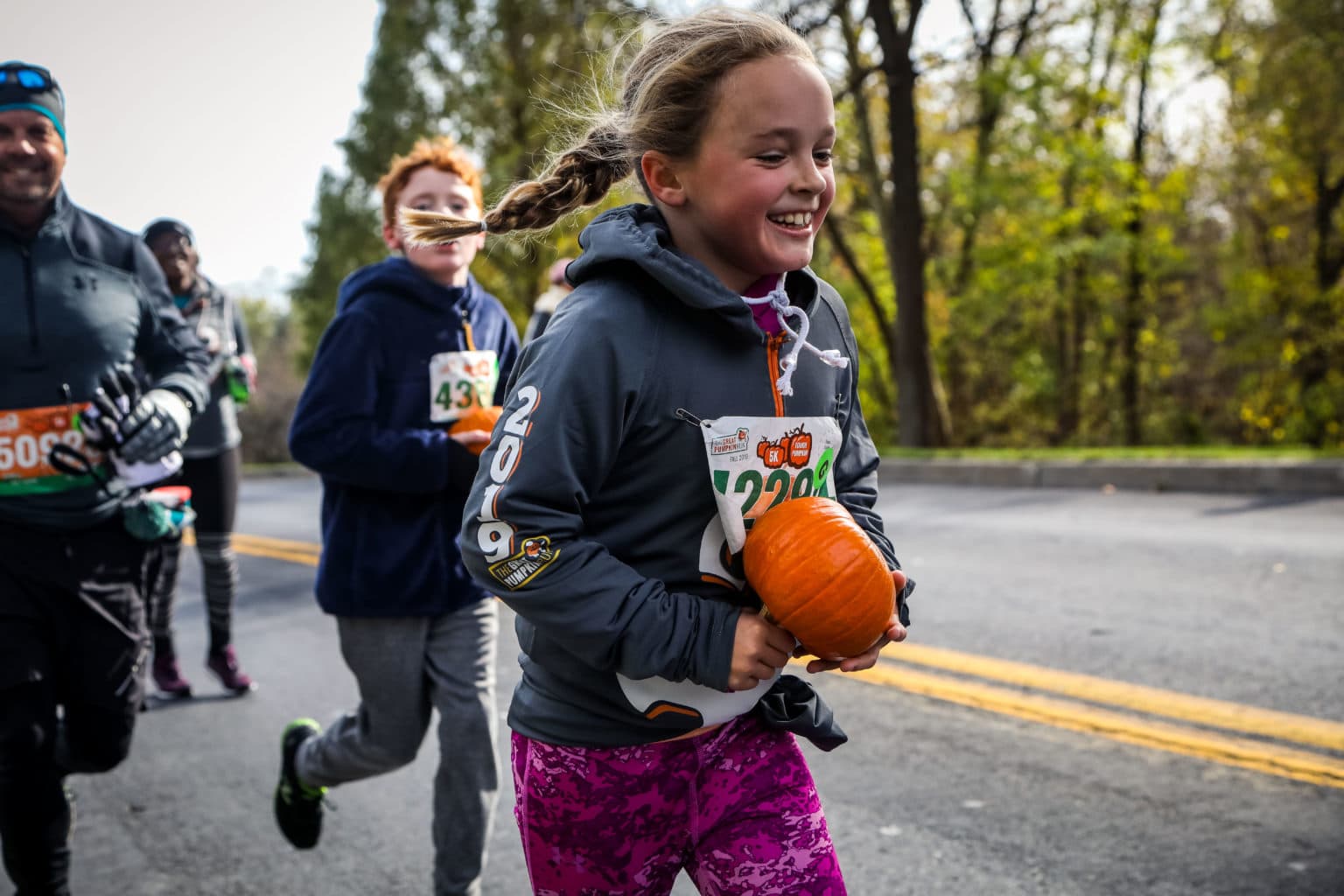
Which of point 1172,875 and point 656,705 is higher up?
point 656,705

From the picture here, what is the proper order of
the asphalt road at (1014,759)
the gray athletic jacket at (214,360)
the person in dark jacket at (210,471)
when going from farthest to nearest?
the gray athletic jacket at (214,360), the person in dark jacket at (210,471), the asphalt road at (1014,759)

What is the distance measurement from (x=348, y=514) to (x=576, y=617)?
5.69 ft

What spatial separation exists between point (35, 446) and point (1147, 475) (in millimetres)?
9973

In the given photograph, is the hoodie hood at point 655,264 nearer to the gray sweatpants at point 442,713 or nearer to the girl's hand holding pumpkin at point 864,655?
the girl's hand holding pumpkin at point 864,655

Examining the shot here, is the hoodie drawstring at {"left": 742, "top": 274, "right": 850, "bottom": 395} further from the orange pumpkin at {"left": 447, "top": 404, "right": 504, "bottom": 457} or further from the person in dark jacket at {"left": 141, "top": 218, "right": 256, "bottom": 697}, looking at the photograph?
the person in dark jacket at {"left": 141, "top": 218, "right": 256, "bottom": 697}

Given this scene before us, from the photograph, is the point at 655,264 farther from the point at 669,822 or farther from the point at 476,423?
the point at 476,423

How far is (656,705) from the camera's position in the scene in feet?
6.35

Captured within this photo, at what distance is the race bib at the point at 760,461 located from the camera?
194cm

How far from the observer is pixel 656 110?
1964 mm

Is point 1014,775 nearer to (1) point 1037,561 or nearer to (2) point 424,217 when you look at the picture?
(2) point 424,217

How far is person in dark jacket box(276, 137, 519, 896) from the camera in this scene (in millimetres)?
3232

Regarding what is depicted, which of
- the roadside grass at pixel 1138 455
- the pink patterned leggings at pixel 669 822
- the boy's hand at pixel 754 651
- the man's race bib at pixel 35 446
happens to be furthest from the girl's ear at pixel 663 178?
the roadside grass at pixel 1138 455

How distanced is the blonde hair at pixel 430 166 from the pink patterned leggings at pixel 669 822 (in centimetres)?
194

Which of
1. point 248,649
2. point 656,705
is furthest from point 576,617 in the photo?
Answer: point 248,649
